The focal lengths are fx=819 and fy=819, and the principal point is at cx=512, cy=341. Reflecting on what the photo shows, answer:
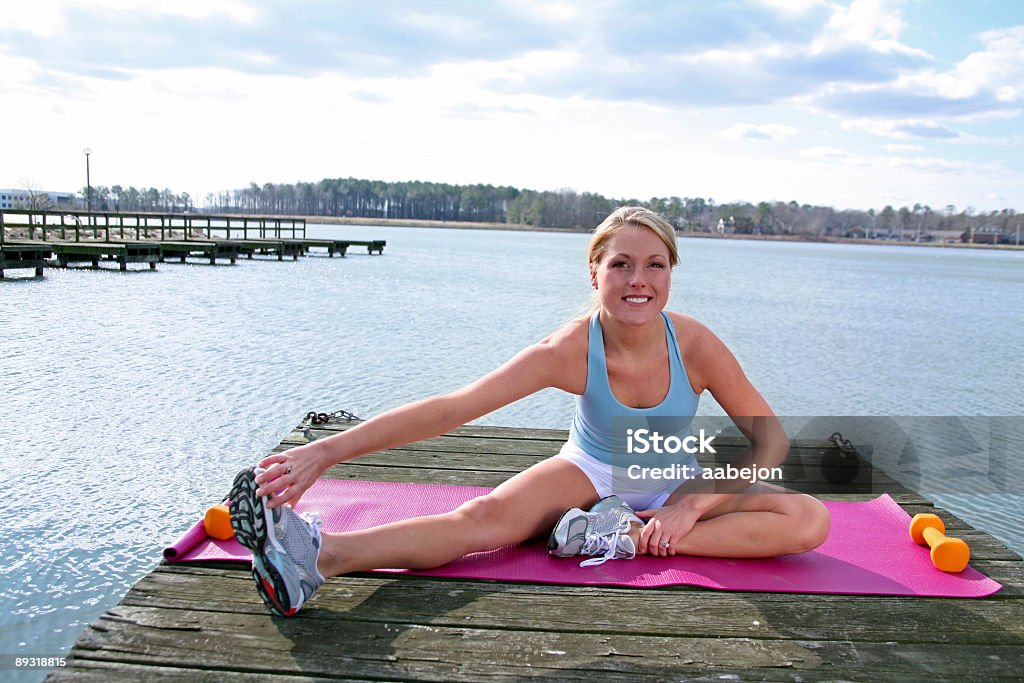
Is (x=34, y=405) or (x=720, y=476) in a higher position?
(x=720, y=476)

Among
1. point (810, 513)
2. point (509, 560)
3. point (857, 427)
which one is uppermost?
point (810, 513)

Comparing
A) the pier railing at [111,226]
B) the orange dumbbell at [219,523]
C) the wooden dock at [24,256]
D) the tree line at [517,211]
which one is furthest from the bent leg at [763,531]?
the tree line at [517,211]

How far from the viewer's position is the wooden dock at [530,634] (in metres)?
2.06

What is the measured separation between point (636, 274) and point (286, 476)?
1313 mm

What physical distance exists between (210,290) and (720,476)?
51.7ft

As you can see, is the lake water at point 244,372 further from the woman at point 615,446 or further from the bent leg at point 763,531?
the bent leg at point 763,531

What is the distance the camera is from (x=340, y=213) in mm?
125688

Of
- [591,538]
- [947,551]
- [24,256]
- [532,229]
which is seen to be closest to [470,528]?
[591,538]

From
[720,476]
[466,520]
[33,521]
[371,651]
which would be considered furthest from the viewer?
[33,521]

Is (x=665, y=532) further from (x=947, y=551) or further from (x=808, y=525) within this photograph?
(x=947, y=551)

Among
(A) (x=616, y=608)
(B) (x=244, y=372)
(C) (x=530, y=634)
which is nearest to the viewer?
(C) (x=530, y=634)

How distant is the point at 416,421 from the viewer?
97.7 inches

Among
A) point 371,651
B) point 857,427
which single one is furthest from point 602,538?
point 857,427

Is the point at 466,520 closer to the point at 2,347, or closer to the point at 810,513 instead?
the point at 810,513
